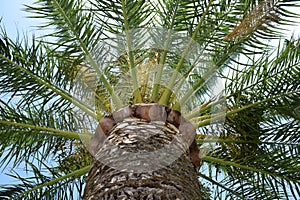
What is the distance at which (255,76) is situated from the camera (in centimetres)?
539

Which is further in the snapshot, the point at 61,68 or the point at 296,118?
the point at 61,68

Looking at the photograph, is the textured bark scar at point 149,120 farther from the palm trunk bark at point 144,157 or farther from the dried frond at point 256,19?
the dried frond at point 256,19

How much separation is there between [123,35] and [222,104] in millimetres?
→ 1440

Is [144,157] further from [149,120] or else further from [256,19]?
[256,19]

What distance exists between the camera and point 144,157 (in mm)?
3090

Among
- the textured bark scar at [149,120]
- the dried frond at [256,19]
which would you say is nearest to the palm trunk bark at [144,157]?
the textured bark scar at [149,120]

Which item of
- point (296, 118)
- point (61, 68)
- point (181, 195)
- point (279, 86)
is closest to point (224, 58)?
point (279, 86)

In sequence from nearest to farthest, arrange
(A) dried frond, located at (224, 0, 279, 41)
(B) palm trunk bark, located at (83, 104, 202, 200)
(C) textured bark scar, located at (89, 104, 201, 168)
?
(B) palm trunk bark, located at (83, 104, 202, 200) < (C) textured bark scar, located at (89, 104, 201, 168) < (A) dried frond, located at (224, 0, 279, 41)

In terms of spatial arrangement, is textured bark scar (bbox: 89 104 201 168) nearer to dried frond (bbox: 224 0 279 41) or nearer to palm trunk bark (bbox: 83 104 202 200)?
palm trunk bark (bbox: 83 104 202 200)

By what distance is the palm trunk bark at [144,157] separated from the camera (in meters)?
2.81

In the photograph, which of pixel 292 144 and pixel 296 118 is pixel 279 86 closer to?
pixel 296 118

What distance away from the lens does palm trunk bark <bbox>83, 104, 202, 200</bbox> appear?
2814mm

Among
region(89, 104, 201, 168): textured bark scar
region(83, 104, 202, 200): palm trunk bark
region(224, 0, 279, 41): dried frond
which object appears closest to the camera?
region(83, 104, 202, 200): palm trunk bark

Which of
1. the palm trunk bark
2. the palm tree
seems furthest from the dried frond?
the palm trunk bark
